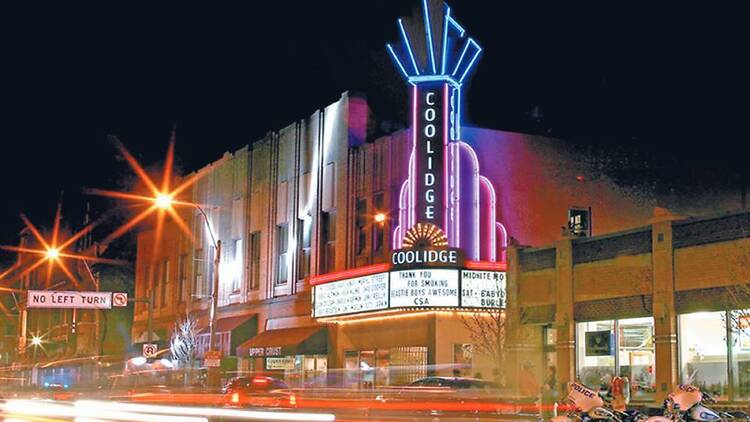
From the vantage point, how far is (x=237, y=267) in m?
51.5

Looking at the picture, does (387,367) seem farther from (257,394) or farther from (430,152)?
(257,394)

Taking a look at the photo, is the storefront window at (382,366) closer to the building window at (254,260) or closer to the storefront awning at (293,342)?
the storefront awning at (293,342)

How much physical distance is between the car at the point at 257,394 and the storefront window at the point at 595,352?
914 centimetres

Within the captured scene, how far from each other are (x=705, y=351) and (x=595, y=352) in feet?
13.3

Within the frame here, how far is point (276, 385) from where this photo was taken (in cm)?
3016

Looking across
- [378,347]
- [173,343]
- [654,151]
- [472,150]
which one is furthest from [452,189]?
[173,343]

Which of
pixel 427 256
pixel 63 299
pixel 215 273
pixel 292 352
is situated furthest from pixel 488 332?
pixel 63 299

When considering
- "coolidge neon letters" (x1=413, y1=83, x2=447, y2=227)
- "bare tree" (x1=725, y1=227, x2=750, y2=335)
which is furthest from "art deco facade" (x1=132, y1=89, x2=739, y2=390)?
"bare tree" (x1=725, y1=227, x2=750, y2=335)

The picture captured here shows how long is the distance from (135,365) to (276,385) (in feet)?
59.2

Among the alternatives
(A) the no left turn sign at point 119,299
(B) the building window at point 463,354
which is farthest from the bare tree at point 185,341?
(B) the building window at point 463,354

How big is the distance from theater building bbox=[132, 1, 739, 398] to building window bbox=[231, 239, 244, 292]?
2214 mm

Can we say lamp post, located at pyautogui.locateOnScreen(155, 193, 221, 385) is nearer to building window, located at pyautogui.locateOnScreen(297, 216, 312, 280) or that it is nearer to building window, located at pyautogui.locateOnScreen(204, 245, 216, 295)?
building window, located at pyautogui.locateOnScreen(297, 216, 312, 280)

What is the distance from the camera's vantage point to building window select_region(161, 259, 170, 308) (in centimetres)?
6093

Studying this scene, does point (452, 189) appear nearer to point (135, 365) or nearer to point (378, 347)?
point (378, 347)
